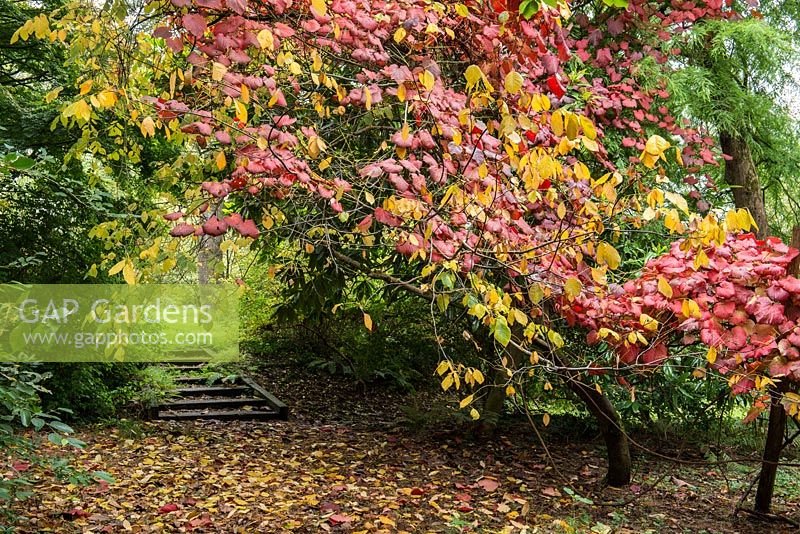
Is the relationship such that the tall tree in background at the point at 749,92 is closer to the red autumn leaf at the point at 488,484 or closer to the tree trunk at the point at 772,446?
the tree trunk at the point at 772,446

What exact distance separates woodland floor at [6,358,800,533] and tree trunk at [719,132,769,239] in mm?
1939

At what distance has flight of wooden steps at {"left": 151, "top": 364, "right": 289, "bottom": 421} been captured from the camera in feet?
19.9

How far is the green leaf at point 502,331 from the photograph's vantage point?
84.8 inches

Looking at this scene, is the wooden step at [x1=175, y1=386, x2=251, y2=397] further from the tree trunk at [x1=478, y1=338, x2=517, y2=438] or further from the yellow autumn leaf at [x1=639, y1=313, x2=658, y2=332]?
the yellow autumn leaf at [x1=639, y1=313, x2=658, y2=332]

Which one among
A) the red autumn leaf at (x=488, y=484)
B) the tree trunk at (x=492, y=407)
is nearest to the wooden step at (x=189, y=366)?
the tree trunk at (x=492, y=407)

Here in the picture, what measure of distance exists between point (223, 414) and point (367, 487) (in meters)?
2.44

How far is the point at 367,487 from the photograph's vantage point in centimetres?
Answer: 413

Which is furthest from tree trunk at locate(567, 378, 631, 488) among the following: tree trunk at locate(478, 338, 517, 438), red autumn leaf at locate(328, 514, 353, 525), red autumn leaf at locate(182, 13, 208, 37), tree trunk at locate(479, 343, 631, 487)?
red autumn leaf at locate(182, 13, 208, 37)

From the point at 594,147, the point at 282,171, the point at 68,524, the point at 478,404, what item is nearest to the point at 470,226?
the point at 282,171

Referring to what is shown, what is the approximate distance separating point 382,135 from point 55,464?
2539mm

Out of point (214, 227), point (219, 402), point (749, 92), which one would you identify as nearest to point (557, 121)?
point (214, 227)

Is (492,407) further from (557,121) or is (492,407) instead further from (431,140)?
(557,121)

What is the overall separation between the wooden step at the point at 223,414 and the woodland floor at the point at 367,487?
0.57 feet

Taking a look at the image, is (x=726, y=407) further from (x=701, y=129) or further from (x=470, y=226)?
(x=470, y=226)
